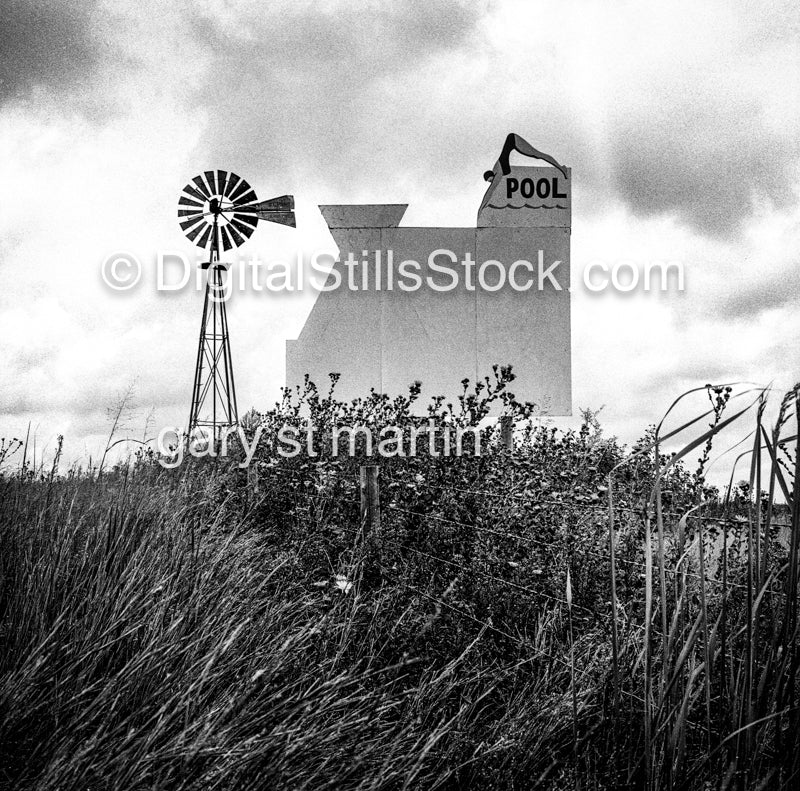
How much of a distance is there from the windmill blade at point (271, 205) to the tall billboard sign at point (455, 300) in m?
2.86

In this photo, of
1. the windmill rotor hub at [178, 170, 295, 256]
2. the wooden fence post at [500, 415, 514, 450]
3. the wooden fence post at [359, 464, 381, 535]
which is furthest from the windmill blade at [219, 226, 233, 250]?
the wooden fence post at [359, 464, 381, 535]

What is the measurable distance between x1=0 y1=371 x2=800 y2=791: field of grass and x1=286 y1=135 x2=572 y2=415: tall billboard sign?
11.7 feet

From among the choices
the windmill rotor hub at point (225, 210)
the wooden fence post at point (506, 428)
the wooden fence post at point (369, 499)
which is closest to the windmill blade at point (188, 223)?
the windmill rotor hub at point (225, 210)

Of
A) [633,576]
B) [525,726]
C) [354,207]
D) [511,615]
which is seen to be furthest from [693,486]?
[354,207]

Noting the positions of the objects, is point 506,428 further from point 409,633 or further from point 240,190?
point 240,190

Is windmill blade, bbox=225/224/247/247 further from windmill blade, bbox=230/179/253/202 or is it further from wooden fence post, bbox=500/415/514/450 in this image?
wooden fence post, bbox=500/415/514/450

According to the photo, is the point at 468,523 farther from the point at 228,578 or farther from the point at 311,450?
the point at 311,450

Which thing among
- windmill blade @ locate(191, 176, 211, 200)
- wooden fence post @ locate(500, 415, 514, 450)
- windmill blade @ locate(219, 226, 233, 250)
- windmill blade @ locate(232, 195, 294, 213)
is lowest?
wooden fence post @ locate(500, 415, 514, 450)

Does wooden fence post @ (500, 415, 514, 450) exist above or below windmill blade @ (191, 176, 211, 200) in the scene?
below

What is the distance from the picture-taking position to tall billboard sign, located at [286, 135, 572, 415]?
957 centimetres

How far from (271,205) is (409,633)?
379 inches

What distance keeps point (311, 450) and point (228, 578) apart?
2.78 metres

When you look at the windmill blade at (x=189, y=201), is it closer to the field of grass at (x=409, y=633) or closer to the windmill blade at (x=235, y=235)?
the windmill blade at (x=235, y=235)

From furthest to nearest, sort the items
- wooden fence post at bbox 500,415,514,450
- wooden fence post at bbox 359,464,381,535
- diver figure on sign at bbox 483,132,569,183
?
diver figure on sign at bbox 483,132,569,183, wooden fence post at bbox 500,415,514,450, wooden fence post at bbox 359,464,381,535
